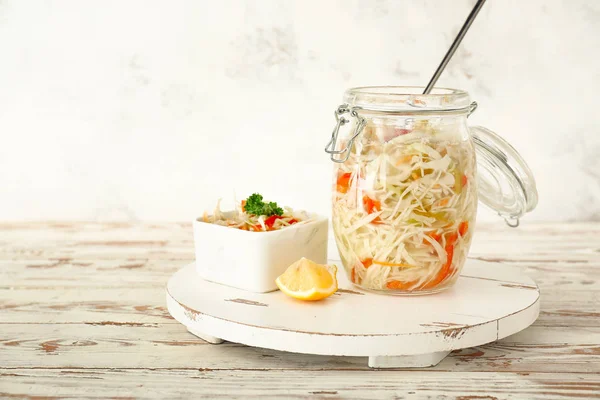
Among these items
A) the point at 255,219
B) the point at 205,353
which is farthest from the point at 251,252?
the point at 205,353

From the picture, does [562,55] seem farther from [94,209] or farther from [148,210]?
[94,209]

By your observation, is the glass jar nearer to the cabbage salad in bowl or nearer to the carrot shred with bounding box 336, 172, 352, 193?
the carrot shred with bounding box 336, 172, 352, 193

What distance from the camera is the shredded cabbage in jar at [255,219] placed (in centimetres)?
133

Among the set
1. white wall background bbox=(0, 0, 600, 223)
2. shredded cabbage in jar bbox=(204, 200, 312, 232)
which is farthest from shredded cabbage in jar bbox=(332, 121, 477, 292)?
white wall background bbox=(0, 0, 600, 223)

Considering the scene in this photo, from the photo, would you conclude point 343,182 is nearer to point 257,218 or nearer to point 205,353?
point 257,218

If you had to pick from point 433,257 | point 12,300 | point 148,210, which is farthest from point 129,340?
point 148,210

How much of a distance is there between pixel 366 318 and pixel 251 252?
246mm

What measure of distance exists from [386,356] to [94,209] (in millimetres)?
1551

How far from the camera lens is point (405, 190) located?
3.93ft

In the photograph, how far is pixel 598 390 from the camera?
Result: 1.04 metres

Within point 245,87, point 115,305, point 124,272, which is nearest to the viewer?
point 115,305

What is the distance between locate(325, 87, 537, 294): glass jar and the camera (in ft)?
3.95

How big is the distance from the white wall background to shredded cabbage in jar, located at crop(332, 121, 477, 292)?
1.04m

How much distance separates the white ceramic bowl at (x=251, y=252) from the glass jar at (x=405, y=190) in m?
0.08
